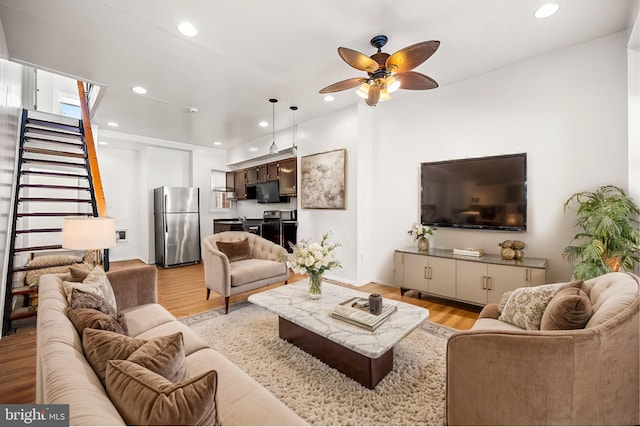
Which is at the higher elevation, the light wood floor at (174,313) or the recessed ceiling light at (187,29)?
the recessed ceiling light at (187,29)

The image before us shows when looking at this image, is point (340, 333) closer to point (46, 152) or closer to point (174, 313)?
point (174, 313)

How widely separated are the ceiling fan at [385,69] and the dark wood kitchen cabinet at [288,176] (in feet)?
8.72

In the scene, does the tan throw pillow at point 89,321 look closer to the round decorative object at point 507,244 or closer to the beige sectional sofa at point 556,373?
the beige sectional sofa at point 556,373

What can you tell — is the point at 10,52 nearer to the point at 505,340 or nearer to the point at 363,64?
the point at 363,64

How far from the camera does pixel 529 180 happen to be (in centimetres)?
303

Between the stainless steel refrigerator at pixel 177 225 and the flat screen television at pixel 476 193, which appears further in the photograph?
the stainless steel refrigerator at pixel 177 225

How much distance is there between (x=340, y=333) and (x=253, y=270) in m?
1.80

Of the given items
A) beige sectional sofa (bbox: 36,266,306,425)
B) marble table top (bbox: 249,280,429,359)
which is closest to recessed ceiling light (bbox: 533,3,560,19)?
marble table top (bbox: 249,280,429,359)

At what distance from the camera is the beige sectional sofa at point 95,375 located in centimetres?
70

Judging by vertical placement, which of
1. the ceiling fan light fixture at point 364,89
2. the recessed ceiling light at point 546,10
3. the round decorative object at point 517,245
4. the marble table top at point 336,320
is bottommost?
the marble table top at point 336,320

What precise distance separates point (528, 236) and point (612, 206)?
84 centimetres

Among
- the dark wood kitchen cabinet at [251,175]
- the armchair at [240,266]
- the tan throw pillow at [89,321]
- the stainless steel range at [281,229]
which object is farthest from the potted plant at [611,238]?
the dark wood kitchen cabinet at [251,175]

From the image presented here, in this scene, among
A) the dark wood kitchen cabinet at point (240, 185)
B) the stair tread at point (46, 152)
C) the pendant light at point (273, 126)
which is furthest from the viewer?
the dark wood kitchen cabinet at point (240, 185)

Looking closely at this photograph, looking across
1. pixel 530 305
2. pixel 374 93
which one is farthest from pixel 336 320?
pixel 374 93
